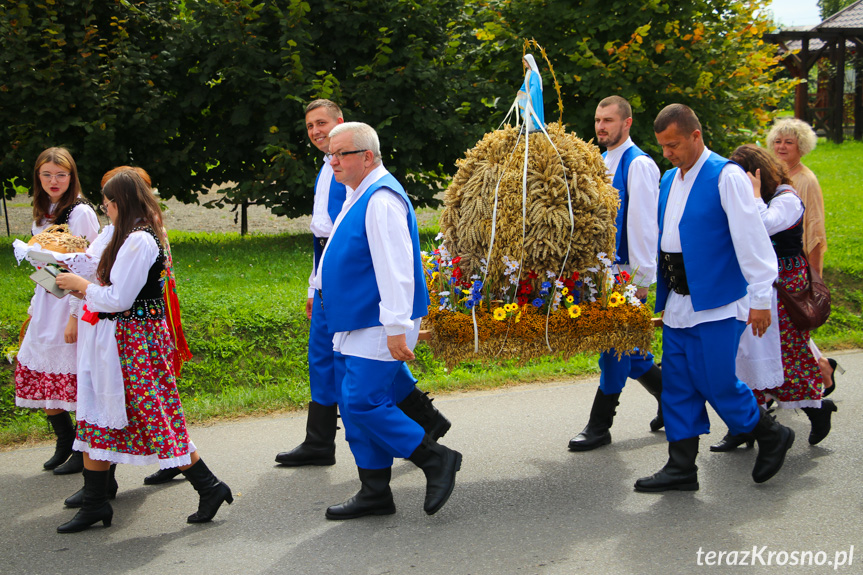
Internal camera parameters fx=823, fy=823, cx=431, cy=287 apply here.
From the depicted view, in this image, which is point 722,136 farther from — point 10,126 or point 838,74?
point 838,74

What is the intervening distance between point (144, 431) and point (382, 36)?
7.18 metres

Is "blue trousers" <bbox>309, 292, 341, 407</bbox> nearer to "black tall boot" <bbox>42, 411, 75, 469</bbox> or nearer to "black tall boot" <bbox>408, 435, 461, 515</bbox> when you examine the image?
"black tall boot" <bbox>408, 435, 461, 515</bbox>

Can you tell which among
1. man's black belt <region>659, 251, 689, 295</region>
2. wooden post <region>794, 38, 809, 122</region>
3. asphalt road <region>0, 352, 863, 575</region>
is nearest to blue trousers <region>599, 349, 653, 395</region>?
asphalt road <region>0, 352, 863, 575</region>

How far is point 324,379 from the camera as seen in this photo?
16.8ft

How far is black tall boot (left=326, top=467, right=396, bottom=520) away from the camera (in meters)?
4.32

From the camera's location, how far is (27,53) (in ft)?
30.3

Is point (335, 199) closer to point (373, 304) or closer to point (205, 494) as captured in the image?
point (373, 304)

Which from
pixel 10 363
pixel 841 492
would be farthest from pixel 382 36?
pixel 841 492

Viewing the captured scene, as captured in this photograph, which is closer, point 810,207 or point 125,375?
point 125,375

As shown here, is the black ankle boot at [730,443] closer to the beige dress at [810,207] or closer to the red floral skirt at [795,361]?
the red floral skirt at [795,361]

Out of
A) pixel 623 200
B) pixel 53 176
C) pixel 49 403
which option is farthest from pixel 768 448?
pixel 53 176

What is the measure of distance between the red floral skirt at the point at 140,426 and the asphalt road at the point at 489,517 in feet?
1.32

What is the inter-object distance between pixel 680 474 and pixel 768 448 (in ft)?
1.69

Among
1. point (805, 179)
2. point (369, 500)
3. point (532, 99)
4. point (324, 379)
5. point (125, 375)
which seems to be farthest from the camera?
point (805, 179)
